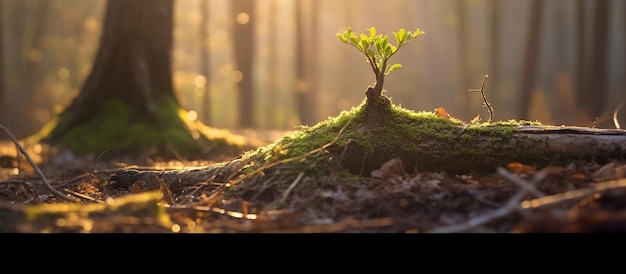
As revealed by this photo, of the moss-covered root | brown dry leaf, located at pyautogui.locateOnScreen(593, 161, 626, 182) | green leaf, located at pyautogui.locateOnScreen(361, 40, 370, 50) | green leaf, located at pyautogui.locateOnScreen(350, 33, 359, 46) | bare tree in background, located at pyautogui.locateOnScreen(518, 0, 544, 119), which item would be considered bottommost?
brown dry leaf, located at pyautogui.locateOnScreen(593, 161, 626, 182)

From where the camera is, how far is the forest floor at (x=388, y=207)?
2730 mm

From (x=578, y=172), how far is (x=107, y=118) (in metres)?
7.86

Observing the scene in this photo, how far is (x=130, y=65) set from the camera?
1027 cm

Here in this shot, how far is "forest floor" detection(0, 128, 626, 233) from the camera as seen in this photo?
8.96 ft

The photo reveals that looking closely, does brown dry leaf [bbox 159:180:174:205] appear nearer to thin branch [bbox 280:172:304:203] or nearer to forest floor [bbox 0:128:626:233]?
forest floor [bbox 0:128:626:233]

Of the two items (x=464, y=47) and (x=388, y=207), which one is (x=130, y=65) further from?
(x=464, y=47)

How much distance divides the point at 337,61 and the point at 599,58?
5451cm

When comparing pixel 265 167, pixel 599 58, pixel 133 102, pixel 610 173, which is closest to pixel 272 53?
pixel 599 58

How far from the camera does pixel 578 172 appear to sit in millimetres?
3672

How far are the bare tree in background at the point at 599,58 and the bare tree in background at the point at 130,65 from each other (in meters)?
14.5

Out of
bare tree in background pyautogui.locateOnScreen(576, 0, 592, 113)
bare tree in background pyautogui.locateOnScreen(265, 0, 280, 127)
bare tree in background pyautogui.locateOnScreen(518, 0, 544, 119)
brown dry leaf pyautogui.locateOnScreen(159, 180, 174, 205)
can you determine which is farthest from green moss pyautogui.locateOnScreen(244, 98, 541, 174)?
bare tree in background pyautogui.locateOnScreen(265, 0, 280, 127)

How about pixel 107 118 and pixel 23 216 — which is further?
pixel 107 118
